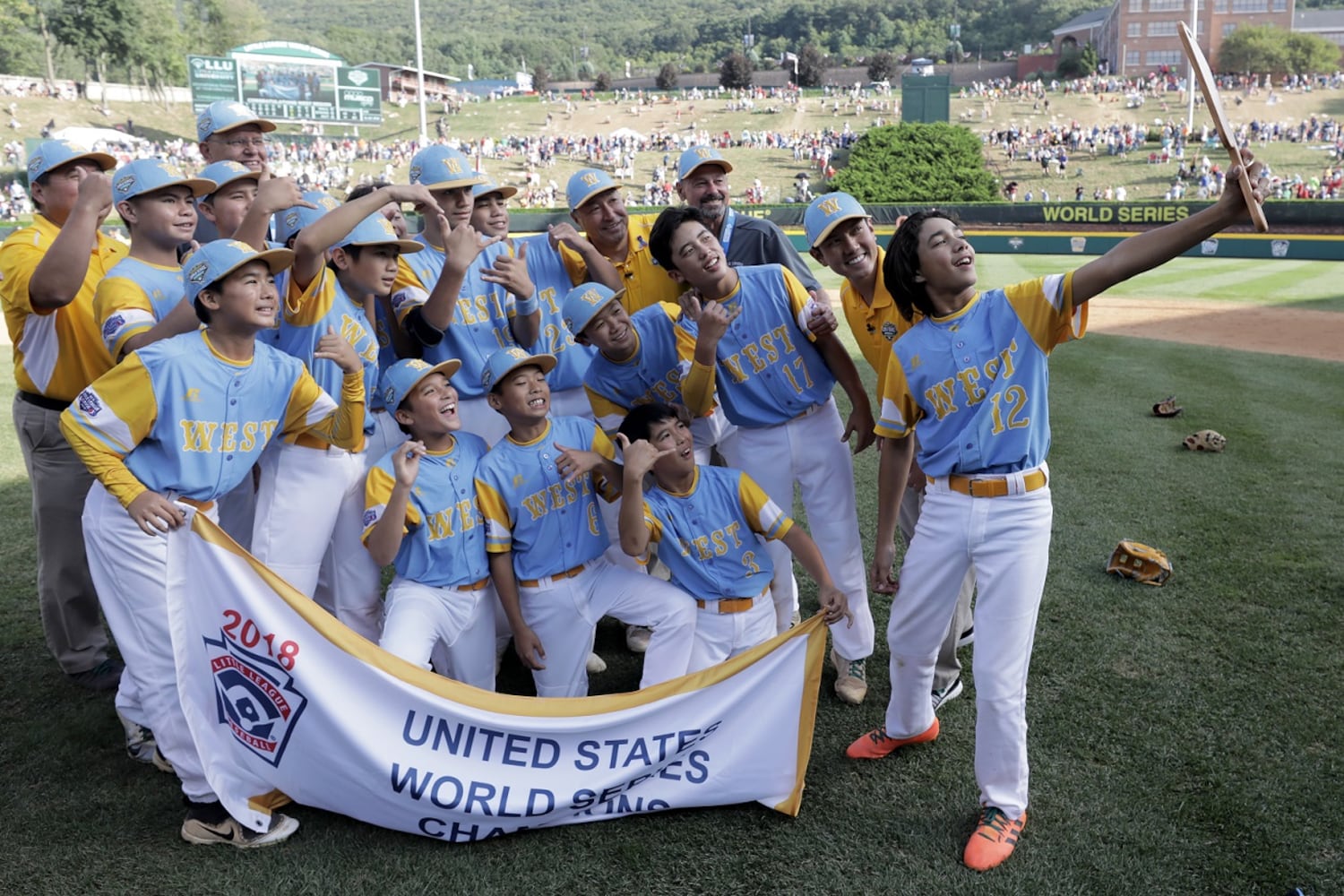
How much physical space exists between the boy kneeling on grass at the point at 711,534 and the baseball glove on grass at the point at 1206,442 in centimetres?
640

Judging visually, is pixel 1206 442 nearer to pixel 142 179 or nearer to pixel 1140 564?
pixel 1140 564

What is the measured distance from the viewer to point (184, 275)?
153 inches

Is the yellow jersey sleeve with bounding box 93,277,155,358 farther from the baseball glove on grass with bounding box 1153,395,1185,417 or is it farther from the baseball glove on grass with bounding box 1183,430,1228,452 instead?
the baseball glove on grass with bounding box 1153,395,1185,417

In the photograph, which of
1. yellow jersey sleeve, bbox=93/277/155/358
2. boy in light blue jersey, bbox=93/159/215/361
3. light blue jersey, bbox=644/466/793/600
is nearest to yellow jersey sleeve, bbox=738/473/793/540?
light blue jersey, bbox=644/466/793/600

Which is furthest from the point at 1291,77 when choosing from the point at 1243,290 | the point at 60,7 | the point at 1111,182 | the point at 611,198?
the point at 60,7

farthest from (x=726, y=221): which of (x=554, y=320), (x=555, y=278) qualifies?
(x=554, y=320)

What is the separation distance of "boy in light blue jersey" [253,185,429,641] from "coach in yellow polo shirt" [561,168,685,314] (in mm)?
1146

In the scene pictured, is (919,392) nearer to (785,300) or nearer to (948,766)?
(785,300)

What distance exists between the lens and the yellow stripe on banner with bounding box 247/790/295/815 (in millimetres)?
3879

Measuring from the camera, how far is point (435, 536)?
4.45m

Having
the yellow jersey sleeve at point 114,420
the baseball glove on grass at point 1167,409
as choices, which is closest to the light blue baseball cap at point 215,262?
the yellow jersey sleeve at point 114,420

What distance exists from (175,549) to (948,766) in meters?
3.26

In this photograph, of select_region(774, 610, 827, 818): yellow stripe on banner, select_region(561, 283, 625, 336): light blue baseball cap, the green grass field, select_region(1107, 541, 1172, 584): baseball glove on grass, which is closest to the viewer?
the green grass field

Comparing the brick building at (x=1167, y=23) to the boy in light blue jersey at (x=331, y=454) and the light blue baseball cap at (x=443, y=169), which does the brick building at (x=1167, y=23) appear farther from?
the boy in light blue jersey at (x=331, y=454)
